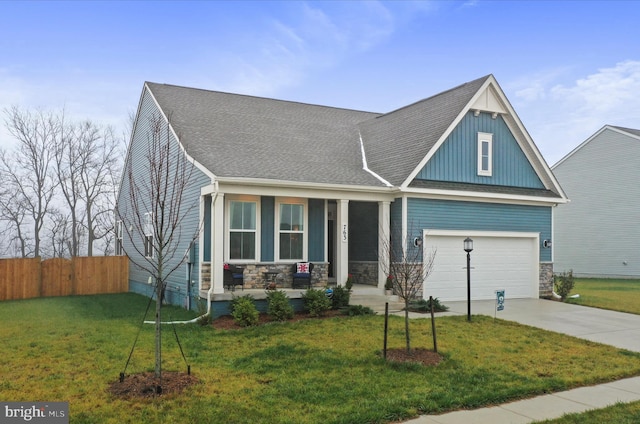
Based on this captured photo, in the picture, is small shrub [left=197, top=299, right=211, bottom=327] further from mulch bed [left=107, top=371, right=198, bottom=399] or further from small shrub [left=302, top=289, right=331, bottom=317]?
mulch bed [left=107, top=371, right=198, bottom=399]

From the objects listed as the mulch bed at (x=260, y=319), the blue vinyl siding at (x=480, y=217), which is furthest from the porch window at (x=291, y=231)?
the blue vinyl siding at (x=480, y=217)

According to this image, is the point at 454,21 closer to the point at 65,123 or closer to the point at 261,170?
the point at 261,170

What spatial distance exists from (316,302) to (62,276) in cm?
1204

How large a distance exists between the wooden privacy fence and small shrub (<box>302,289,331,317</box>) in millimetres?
11061

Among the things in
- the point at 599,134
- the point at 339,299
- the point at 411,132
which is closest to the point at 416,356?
the point at 339,299

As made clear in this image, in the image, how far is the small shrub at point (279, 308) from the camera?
12.4 metres

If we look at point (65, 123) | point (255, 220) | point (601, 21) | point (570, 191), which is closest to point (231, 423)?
point (255, 220)

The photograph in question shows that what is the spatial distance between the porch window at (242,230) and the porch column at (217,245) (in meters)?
1.07

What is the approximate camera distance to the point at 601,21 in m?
15.2

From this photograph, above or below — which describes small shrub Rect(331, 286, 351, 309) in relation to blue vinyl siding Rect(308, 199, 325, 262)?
below

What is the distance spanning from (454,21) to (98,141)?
21902mm

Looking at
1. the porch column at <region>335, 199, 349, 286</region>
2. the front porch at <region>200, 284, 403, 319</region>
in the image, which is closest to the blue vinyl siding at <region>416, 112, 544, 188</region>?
the porch column at <region>335, 199, 349, 286</region>

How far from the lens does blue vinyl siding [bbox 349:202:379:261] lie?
1642 cm

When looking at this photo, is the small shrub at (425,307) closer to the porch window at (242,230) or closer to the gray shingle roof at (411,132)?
the gray shingle roof at (411,132)
